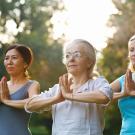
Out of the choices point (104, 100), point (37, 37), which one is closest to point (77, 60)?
point (104, 100)

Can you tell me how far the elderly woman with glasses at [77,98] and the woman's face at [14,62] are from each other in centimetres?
57

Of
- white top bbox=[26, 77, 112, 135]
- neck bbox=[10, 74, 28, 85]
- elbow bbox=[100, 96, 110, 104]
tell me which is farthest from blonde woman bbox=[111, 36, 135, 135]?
neck bbox=[10, 74, 28, 85]

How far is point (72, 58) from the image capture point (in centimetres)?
473

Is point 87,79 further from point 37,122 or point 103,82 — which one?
point 37,122

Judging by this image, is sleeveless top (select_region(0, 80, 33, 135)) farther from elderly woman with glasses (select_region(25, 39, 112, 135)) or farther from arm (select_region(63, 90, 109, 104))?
arm (select_region(63, 90, 109, 104))

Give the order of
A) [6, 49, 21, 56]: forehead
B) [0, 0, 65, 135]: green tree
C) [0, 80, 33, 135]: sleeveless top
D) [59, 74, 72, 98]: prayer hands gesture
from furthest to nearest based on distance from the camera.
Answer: [0, 0, 65, 135]: green tree < [6, 49, 21, 56]: forehead < [0, 80, 33, 135]: sleeveless top < [59, 74, 72, 98]: prayer hands gesture

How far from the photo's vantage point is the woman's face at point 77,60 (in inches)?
186

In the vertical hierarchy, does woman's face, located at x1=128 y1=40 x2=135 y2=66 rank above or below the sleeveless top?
above

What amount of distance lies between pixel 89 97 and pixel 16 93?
3.07 ft

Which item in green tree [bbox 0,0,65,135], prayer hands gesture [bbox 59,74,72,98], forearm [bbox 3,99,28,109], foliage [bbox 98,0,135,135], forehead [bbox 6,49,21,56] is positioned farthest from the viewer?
green tree [bbox 0,0,65,135]

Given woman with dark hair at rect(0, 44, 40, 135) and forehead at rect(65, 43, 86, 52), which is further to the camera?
woman with dark hair at rect(0, 44, 40, 135)

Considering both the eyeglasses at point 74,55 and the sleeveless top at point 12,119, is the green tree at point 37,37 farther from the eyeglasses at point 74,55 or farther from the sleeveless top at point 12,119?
the eyeglasses at point 74,55

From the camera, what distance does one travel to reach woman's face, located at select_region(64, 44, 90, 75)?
4.73m

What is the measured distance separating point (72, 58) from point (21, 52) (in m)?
0.78
